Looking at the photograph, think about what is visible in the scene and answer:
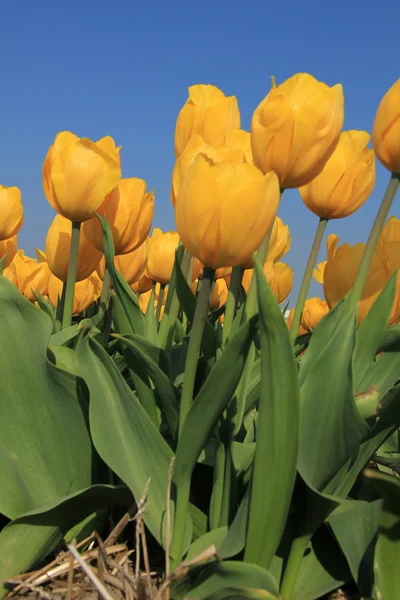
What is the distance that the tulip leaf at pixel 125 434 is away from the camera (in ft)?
4.20

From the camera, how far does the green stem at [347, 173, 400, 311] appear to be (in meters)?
1.23

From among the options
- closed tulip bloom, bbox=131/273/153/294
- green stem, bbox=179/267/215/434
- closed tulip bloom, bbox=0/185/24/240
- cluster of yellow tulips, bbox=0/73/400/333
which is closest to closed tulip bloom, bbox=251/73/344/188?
cluster of yellow tulips, bbox=0/73/400/333

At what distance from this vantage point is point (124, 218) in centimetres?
166

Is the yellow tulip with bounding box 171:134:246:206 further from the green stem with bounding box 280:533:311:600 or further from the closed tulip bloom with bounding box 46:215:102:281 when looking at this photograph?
the green stem with bounding box 280:533:311:600

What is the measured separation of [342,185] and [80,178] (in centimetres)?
56

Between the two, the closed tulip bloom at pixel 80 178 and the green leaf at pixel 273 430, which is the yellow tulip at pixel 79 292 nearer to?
the closed tulip bloom at pixel 80 178

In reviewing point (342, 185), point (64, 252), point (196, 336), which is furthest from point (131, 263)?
point (196, 336)

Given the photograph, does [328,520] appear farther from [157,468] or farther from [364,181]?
[364,181]

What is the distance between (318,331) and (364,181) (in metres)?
0.40

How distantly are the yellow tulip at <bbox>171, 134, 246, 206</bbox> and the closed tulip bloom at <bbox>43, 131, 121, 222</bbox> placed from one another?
9.1 inches

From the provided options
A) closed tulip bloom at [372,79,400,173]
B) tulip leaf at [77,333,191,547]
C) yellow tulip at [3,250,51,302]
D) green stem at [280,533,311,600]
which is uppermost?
closed tulip bloom at [372,79,400,173]

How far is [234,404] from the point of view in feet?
4.35

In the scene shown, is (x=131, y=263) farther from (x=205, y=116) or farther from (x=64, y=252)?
(x=205, y=116)

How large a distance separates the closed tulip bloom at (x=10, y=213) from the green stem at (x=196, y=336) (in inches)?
47.8
